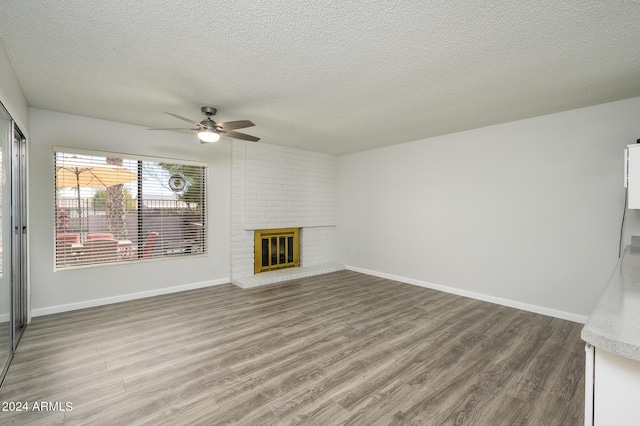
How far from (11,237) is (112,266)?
1395mm

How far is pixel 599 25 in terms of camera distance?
1.76 m

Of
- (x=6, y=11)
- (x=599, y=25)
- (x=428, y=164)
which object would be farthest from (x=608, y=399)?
(x=428, y=164)

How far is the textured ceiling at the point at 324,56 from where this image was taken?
1661 mm

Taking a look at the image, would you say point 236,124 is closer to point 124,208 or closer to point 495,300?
point 124,208

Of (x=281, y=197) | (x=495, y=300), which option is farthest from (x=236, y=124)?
(x=495, y=300)

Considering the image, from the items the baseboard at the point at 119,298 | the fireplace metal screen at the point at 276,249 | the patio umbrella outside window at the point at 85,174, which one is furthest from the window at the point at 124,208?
the fireplace metal screen at the point at 276,249

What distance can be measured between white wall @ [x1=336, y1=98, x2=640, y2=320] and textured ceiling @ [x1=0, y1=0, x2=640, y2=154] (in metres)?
0.43

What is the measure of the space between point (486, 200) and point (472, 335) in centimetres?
197

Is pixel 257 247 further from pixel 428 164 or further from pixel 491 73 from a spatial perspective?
pixel 491 73

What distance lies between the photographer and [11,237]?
8.22 feet

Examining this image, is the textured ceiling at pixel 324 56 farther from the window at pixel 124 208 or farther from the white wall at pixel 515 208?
A: the window at pixel 124 208

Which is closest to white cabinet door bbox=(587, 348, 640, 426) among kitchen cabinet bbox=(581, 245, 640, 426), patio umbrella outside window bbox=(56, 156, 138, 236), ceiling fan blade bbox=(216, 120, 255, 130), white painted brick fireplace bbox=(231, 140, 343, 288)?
kitchen cabinet bbox=(581, 245, 640, 426)

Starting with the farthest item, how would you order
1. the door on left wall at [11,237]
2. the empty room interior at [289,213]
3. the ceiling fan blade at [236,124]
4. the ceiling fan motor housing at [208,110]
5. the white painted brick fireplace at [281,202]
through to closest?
the white painted brick fireplace at [281,202] < the ceiling fan motor housing at [208,110] < the ceiling fan blade at [236,124] < the door on left wall at [11,237] < the empty room interior at [289,213]

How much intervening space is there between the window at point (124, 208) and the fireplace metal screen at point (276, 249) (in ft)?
3.38
